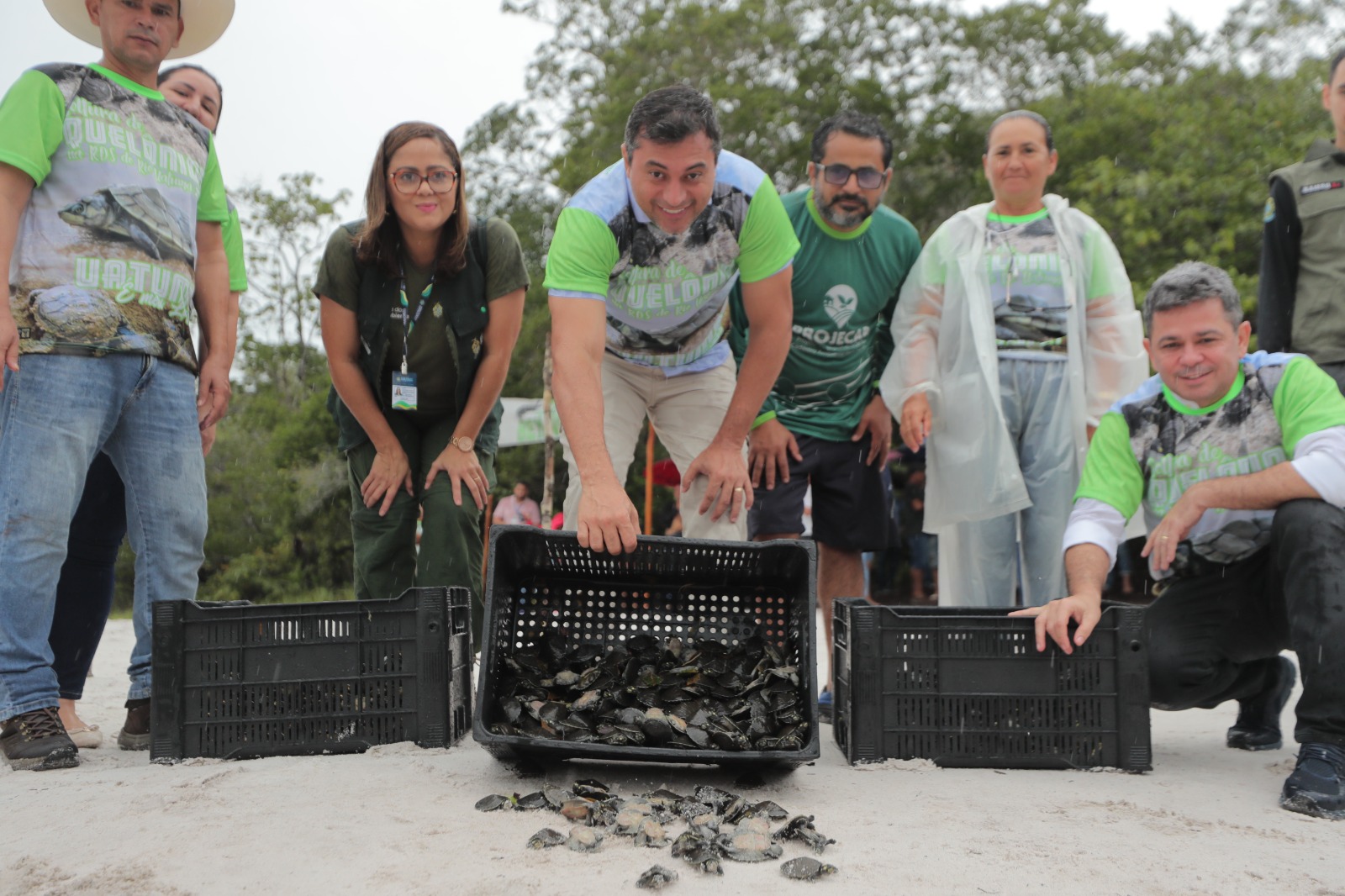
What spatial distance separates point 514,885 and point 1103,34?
73.4 ft

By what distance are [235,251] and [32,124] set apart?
902mm

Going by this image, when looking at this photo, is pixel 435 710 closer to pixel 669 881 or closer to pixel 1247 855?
pixel 669 881

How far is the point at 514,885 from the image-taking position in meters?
1.97

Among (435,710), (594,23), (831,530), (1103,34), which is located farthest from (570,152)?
(435,710)

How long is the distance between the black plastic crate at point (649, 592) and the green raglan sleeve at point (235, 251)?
5.09 feet

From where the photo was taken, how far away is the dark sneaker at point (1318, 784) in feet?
8.52

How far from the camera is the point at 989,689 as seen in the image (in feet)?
9.93

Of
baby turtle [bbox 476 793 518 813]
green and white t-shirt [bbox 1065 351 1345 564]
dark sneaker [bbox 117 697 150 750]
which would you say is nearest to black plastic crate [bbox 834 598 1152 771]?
green and white t-shirt [bbox 1065 351 1345 564]

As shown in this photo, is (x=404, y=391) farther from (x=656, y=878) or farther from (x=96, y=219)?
(x=656, y=878)

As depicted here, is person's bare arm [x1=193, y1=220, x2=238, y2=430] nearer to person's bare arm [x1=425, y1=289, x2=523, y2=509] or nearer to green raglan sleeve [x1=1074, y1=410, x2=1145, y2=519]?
person's bare arm [x1=425, y1=289, x2=523, y2=509]

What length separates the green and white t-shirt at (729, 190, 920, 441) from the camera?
4125mm

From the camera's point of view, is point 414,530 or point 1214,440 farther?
point 414,530

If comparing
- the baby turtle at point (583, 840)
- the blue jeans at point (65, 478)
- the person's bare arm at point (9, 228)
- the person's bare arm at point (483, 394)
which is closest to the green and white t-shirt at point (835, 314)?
the person's bare arm at point (483, 394)

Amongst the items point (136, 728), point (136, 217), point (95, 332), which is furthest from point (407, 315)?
point (136, 728)
